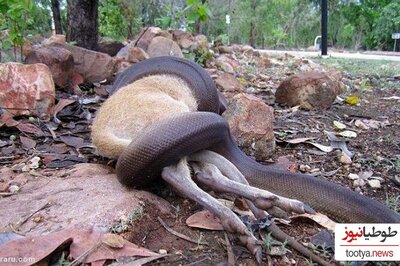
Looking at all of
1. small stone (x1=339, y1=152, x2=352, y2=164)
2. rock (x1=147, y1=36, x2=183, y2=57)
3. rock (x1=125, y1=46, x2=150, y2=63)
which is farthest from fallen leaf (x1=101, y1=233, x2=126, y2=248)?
rock (x1=147, y1=36, x2=183, y2=57)

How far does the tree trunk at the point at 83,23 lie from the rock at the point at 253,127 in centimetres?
300

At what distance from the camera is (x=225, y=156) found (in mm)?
2205

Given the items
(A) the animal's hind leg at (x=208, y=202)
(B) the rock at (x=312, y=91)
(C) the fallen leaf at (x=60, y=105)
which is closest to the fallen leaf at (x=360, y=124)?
(B) the rock at (x=312, y=91)

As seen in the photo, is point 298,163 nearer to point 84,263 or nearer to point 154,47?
point 84,263

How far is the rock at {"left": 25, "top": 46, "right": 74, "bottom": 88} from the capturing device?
3754 mm

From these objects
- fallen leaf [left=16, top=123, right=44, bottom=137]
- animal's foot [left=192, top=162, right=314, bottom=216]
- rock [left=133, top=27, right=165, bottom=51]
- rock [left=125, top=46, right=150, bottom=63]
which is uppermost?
rock [left=133, top=27, right=165, bottom=51]

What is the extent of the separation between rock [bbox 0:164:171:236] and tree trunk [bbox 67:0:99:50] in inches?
132

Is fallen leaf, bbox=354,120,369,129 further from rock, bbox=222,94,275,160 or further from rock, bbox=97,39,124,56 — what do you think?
rock, bbox=97,39,124,56

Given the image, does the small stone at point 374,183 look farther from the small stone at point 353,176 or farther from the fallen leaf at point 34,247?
the fallen leaf at point 34,247

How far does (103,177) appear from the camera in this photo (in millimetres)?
2061

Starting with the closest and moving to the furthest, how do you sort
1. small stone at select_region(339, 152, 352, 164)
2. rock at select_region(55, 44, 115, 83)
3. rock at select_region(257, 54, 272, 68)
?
1. small stone at select_region(339, 152, 352, 164)
2. rock at select_region(55, 44, 115, 83)
3. rock at select_region(257, 54, 272, 68)

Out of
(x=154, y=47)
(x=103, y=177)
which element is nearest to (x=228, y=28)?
(x=154, y=47)

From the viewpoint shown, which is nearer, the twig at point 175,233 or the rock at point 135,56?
the twig at point 175,233

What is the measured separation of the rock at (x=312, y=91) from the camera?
13.3ft
